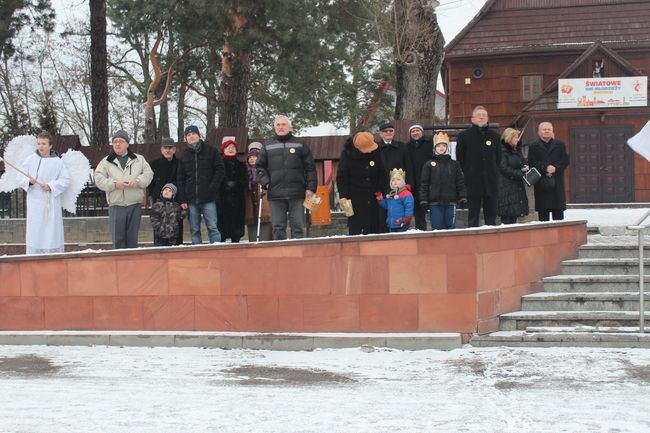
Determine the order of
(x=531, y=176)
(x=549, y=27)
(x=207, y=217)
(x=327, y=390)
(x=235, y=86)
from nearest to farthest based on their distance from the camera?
(x=327, y=390)
(x=207, y=217)
(x=531, y=176)
(x=235, y=86)
(x=549, y=27)

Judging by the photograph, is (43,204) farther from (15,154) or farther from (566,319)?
(566,319)

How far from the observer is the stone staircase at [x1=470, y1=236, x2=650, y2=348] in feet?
28.5

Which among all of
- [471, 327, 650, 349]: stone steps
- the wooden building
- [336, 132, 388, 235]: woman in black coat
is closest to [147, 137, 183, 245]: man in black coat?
[336, 132, 388, 235]: woman in black coat

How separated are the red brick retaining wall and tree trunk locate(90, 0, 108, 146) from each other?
1386 centimetres

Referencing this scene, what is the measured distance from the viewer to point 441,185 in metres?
10.7

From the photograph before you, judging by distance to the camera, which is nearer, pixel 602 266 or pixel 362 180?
pixel 602 266

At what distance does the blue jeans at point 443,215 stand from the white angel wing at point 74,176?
4092mm

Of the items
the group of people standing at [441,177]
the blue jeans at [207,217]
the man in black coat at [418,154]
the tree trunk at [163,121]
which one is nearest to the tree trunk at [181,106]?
the tree trunk at [163,121]

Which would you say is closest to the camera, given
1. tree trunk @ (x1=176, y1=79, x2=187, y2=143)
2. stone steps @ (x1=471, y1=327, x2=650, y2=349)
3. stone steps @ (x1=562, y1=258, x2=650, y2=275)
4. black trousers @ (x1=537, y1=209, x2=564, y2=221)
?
stone steps @ (x1=471, y1=327, x2=650, y2=349)

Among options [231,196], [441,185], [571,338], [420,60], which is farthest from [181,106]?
[571,338]

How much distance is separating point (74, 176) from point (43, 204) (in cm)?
49

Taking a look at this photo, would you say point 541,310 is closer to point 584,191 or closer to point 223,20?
point 223,20

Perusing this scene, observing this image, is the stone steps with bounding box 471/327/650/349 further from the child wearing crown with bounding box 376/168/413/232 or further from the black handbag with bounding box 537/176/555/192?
the black handbag with bounding box 537/176/555/192

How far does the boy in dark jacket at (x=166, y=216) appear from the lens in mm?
11367
